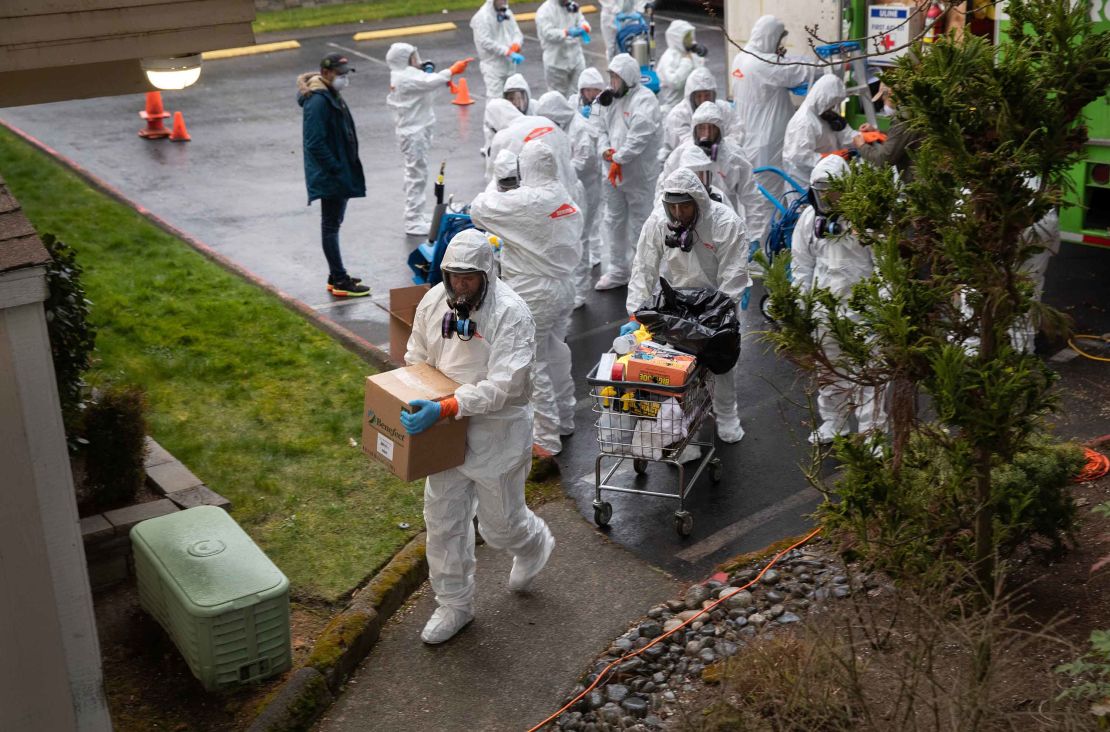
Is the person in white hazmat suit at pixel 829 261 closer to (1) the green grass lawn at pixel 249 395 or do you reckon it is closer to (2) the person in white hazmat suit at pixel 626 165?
(1) the green grass lawn at pixel 249 395

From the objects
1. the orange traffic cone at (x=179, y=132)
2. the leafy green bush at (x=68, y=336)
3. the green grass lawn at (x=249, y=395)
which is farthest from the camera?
the orange traffic cone at (x=179, y=132)

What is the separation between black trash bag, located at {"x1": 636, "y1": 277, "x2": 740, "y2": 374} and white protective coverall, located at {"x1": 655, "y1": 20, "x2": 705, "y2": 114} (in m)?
7.22

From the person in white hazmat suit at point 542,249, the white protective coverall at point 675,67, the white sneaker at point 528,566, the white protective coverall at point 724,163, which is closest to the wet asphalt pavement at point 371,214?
the person in white hazmat suit at point 542,249

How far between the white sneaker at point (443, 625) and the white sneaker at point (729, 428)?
2.79m

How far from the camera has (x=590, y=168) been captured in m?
11.8

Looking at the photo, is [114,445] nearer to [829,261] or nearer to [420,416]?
[420,416]

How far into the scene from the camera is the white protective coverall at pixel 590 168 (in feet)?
38.2

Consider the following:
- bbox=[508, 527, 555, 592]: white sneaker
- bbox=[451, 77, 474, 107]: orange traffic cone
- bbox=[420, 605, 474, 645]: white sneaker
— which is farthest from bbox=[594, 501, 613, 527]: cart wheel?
bbox=[451, 77, 474, 107]: orange traffic cone

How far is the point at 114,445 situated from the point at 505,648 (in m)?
2.76

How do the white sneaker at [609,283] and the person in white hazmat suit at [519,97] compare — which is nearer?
the white sneaker at [609,283]

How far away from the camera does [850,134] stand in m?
11.5

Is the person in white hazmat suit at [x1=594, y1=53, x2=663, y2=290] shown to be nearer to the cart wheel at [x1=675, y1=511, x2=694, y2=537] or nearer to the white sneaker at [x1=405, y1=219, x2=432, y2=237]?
the white sneaker at [x1=405, y1=219, x2=432, y2=237]

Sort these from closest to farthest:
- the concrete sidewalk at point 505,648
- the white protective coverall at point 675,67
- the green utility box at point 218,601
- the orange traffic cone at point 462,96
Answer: the green utility box at point 218,601, the concrete sidewalk at point 505,648, the white protective coverall at point 675,67, the orange traffic cone at point 462,96

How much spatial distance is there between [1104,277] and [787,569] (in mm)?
5905
